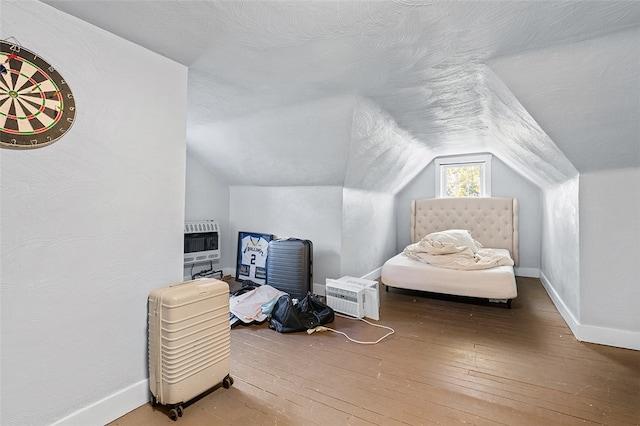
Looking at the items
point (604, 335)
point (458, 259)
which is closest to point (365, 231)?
point (458, 259)

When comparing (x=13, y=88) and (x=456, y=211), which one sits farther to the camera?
(x=456, y=211)

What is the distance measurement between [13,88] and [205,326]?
1.51 m

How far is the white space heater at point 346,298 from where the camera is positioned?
122 inches

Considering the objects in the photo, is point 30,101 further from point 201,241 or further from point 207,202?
point 207,202

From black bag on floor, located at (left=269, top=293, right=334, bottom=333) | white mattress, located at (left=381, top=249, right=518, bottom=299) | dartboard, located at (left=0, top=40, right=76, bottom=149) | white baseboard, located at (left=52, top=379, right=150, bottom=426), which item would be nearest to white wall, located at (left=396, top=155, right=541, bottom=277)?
white mattress, located at (left=381, top=249, right=518, bottom=299)

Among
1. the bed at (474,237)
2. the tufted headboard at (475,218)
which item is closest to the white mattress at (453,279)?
the bed at (474,237)

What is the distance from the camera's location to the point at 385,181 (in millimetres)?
4703

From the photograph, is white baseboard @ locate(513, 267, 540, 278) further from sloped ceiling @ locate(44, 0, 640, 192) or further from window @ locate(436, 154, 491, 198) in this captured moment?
sloped ceiling @ locate(44, 0, 640, 192)

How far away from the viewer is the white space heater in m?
3.11

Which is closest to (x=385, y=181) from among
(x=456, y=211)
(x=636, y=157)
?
(x=456, y=211)

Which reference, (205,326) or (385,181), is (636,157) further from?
→ (205,326)

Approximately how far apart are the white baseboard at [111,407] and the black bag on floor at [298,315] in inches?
47.9

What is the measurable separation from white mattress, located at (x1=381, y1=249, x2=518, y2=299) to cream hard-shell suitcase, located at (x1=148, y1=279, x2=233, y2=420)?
2392 millimetres

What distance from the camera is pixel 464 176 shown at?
5449 mm
